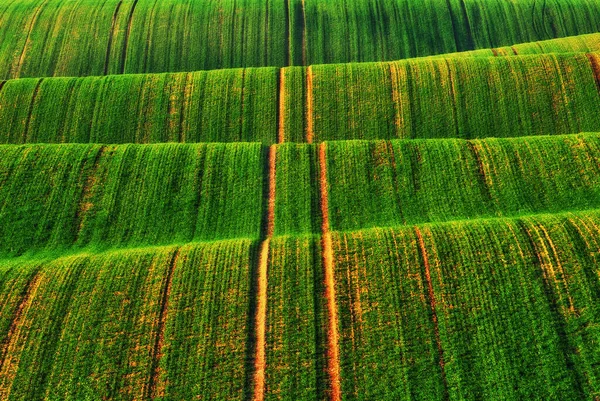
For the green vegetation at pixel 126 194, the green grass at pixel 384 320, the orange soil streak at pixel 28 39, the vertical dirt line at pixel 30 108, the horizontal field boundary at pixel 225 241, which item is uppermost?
the orange soil streak at pixel 28 39

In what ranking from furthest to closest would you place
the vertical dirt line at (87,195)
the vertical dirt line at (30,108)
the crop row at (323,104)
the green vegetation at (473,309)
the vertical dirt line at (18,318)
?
the vertical dirt line at (30,108) → the crop row at (323,104) → the vertical dirt line at (87,195) → the vertical dirt line at (18,318) → the green vegetation at (473,309)

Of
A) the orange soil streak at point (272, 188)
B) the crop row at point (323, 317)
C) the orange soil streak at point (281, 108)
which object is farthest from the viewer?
the orange soil streak at point (281, 108)

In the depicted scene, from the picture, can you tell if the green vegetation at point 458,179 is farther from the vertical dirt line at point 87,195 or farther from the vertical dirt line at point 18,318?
the vertical dirt line at point 18,318

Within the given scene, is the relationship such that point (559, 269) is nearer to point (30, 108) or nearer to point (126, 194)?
point (126, 194)

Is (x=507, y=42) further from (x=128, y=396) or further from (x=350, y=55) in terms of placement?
(x=128, y=396)

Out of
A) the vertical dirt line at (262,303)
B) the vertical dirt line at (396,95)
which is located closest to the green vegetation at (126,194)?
the vertical dirt line at (262,303)

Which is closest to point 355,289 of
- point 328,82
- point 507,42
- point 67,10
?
point 328,82

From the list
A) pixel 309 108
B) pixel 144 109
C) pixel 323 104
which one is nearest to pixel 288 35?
pixel 309 108

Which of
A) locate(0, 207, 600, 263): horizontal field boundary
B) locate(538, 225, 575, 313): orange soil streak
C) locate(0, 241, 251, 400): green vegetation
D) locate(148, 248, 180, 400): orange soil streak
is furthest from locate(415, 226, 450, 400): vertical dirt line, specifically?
locate(148, 248, 180, 400): orange soil streak
